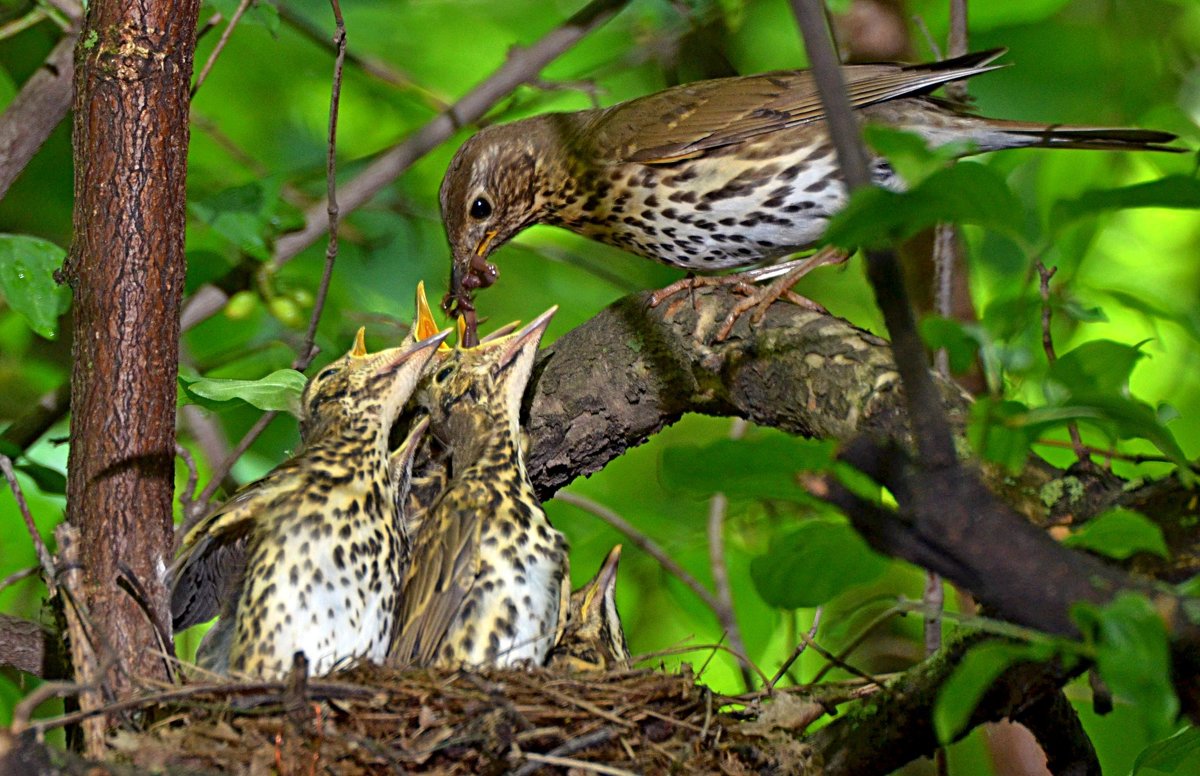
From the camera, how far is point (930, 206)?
86 centimetres

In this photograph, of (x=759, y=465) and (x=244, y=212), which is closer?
(x=759, y=465)

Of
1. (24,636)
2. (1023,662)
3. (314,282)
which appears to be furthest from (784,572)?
(314,282)

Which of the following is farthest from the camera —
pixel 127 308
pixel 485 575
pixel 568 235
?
pixel 568 235

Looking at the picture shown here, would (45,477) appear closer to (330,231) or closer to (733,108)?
(330,231)

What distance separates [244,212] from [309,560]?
1.10 meters

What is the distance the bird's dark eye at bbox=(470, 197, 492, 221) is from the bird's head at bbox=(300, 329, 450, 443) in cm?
62

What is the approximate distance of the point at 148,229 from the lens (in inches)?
69.4

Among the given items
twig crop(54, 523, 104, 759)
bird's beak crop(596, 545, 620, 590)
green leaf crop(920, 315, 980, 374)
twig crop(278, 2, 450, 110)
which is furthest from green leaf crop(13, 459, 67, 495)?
green leaf crop(920, 315, 980, 374)

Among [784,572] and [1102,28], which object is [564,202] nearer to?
[784,572]

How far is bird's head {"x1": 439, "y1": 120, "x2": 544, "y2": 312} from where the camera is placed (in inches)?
111

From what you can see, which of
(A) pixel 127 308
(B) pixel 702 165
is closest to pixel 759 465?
(A) pixel 127 308

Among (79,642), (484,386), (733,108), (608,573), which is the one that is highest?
(733,108)

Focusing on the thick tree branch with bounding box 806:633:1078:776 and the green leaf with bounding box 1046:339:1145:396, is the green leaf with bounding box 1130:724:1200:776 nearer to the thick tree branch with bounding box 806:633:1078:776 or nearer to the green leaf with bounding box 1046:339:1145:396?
the thick tree branch with bounding box 806:633:1078:776

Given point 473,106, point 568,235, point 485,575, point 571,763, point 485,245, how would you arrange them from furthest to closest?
1. point 568,235
2. point 473,106
3. point 485,245
4. point 485,575
5. point 571,763
